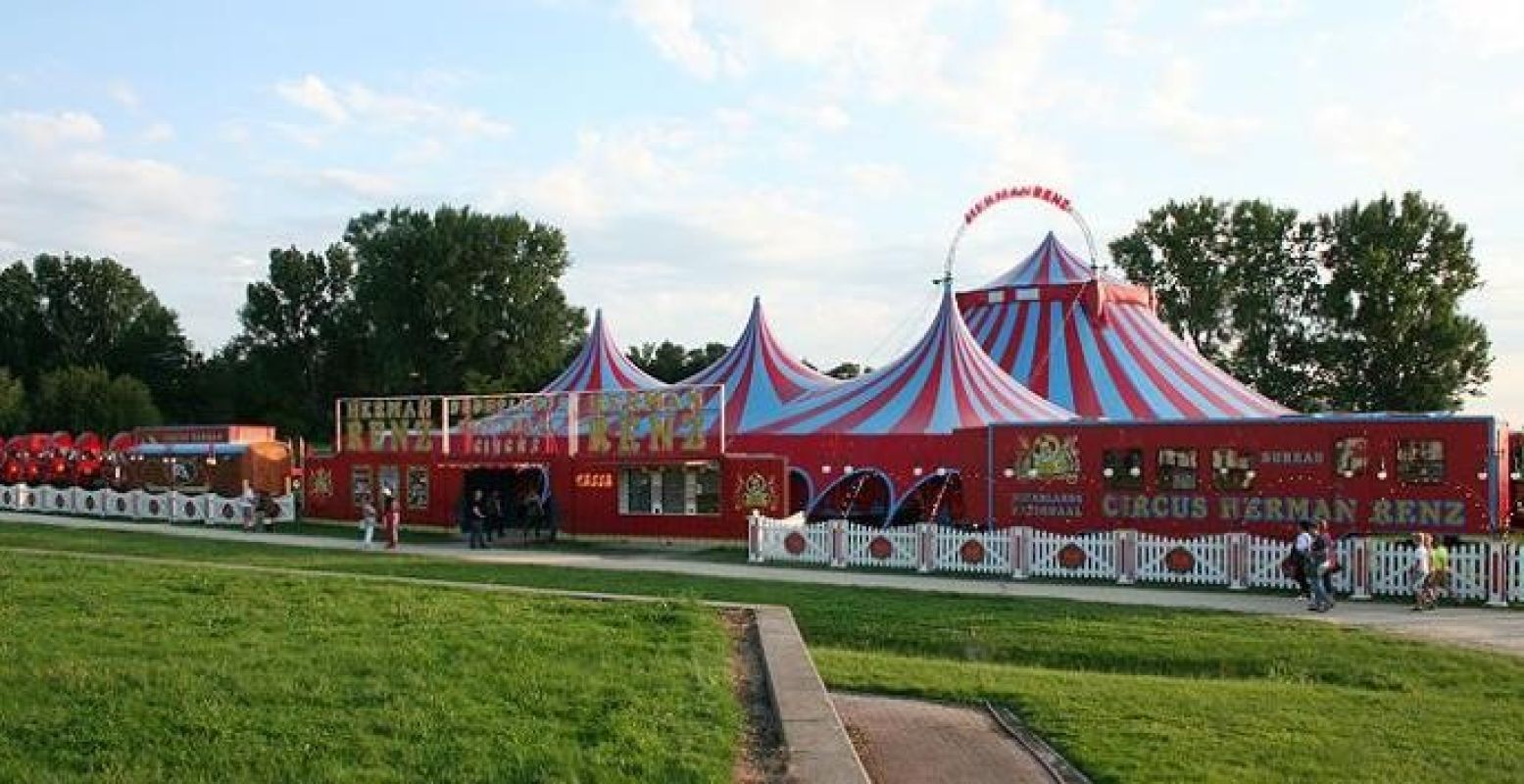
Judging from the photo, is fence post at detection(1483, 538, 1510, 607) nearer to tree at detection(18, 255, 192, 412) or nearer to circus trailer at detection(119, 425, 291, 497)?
circus trailer at detection(119, 425, 291, 497)

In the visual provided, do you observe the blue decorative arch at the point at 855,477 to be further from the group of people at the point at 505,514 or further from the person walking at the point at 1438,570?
the person walking at the point at 1438,570

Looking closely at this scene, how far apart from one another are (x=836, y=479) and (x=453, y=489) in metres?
8.72

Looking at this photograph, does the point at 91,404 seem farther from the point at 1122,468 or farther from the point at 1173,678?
the point at 1173,678

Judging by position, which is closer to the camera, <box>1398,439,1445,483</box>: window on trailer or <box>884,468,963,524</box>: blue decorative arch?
<box>1398,439,1445,483</box>: window on trailer

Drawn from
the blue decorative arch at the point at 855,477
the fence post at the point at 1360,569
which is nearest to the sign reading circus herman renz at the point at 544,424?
the blue decorative arch at the point at 855,477

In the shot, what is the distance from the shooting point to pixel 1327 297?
5559cm

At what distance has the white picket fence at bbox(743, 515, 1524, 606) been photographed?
60.1ft

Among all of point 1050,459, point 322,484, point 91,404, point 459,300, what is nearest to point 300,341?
point 91,404

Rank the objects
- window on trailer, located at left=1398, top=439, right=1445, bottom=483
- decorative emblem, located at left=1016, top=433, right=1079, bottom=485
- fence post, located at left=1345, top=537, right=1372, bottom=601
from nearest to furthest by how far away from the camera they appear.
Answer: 1. fence post, located at left=1345, top=537, right=1372, bottom=601
2. window on trailer, located at left=1398, top=439, right=1445, bottom=483
3. decorative emblem, located at left=1016, top=433, right=1079, bottom=485

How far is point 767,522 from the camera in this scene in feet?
80.0

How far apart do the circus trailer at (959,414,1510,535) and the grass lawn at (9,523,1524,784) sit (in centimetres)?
598

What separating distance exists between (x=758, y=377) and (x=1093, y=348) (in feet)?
27.1

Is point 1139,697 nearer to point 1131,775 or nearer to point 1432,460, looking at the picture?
point 1131,775

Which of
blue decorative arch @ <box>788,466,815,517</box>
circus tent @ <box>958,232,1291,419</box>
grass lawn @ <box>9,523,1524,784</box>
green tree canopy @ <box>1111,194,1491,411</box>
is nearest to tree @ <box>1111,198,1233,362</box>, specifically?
green tree canopy @ <box>1111,194,1491,411</box>
